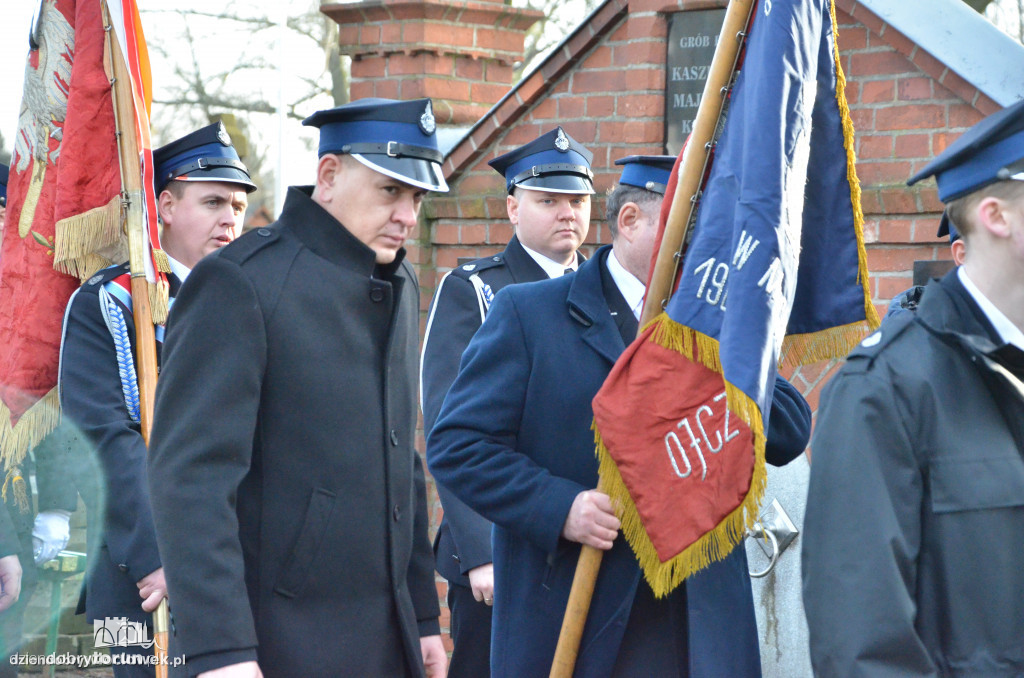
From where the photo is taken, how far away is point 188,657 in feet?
8.71

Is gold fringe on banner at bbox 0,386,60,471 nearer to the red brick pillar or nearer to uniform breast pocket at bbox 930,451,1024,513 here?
the red brick pillar

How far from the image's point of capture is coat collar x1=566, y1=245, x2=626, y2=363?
10.7 ft

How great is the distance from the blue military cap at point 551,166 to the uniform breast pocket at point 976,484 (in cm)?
280

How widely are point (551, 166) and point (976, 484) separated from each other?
2.96 meters

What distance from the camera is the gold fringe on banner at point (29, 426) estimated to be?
4367mm

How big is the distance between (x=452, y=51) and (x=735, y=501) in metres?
4.11

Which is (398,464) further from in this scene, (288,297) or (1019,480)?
(1019,480)

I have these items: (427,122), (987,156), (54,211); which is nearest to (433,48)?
(54,211)

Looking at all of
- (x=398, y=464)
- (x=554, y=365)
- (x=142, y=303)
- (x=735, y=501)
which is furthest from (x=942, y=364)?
(x=142, y=303)

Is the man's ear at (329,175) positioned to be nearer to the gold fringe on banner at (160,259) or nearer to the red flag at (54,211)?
the gold fringe on banner at (160,259)

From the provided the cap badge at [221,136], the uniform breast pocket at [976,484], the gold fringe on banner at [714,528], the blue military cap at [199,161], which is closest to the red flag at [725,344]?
the gold fringe on banner at [714,528]

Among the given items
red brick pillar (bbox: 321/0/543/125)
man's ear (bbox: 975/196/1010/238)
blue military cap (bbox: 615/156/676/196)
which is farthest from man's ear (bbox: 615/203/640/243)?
red brick pillar (bbox: 321/0/543/125)

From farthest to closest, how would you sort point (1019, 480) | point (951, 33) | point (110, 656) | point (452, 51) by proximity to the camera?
point (452, 51)
point (951, 33)
point (110, 656)
point (1019, 480)

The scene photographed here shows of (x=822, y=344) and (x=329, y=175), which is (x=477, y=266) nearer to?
(x=329, y=175)
